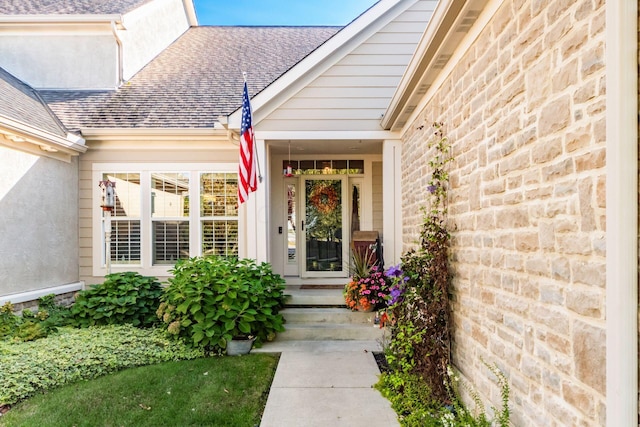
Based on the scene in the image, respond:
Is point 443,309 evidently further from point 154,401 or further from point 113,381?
point 113,381

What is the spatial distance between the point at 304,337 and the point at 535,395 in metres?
3.68

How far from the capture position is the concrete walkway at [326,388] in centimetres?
320

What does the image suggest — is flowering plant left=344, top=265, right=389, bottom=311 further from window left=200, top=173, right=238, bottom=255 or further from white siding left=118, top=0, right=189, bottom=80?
white siding left=118, top=0, right=189, bottom=80

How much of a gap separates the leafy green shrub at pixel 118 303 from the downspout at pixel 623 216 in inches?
229

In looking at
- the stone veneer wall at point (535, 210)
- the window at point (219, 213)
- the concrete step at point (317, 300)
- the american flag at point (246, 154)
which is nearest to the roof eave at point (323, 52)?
the american flag at point (246, 154)

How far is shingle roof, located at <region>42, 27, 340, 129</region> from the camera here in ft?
23.0

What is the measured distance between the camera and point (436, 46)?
336cm

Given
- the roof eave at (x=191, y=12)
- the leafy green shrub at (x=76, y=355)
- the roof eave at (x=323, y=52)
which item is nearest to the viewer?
the leafy green shrub at (x=76, y=355)

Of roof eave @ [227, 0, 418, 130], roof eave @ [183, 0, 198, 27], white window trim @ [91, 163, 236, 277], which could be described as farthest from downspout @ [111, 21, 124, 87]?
roof eave @ [227, 0, 418, 130]

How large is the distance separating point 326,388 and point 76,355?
2.94m

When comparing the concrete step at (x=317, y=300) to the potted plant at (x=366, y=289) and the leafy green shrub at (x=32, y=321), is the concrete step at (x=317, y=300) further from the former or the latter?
the leafy green shrub at (x=32, y=321)

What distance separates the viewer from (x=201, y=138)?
6.70 meters

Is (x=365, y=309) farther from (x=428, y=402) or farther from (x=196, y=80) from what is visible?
(x=196, y=80)

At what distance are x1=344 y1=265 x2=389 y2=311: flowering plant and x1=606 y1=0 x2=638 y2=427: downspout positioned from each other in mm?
4098
